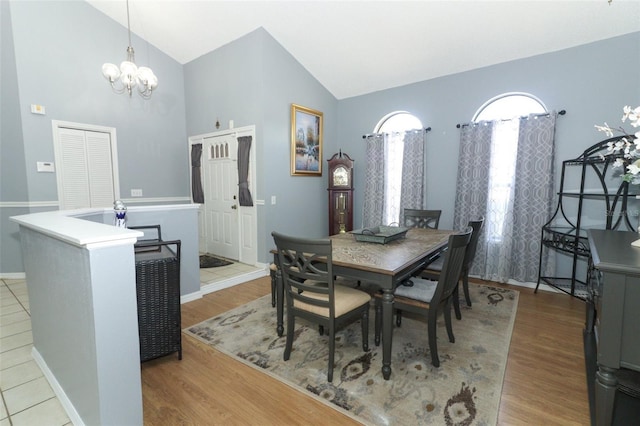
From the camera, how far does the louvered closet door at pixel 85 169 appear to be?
411 centimetres

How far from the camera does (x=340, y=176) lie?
185 inches

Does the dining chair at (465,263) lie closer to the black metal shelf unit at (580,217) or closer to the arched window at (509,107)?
the black metal shelf unit at (580,217)

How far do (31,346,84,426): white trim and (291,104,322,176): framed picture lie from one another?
3307 mm

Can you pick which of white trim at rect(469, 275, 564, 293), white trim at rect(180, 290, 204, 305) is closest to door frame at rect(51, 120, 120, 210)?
white trim at rect(180, 290, 204, 305)

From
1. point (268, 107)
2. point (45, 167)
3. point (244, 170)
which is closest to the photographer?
point (45, 167)

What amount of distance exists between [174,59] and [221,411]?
542 cm

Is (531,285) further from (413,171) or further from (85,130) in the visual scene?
(85,130)

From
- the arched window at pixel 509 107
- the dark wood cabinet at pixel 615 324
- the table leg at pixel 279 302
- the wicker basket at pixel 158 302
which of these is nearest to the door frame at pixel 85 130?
the wicker basket at pixel 158 302

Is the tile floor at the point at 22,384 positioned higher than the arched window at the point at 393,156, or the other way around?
the arched window at the point at 393,156

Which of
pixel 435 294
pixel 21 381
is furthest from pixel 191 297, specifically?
pixel 435 294

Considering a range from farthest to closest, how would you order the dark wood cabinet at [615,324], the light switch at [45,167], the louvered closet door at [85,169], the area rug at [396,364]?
the louvered closet door at [85,169]
the light switch at [45,167]
the area rug at [396,364]
the dark wood cabinet at [615,324]

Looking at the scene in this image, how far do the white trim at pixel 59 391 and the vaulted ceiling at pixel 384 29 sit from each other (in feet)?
13.2

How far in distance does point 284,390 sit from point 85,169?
439 centimetres

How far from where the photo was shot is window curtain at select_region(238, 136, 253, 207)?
4.29 m
